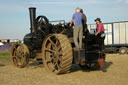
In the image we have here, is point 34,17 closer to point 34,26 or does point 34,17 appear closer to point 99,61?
point 34,26

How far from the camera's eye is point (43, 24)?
925 centimetres

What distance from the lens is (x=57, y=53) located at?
7328 mm

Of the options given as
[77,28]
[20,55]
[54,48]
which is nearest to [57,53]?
[54,48]

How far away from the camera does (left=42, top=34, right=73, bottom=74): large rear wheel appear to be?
265 inches

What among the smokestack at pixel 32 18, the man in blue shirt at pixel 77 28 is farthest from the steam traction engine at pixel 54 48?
the man in blue shirt at pixel 77 28

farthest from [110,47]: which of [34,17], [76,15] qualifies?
[76,15]

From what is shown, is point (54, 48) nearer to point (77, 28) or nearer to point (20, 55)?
point (77, 28)

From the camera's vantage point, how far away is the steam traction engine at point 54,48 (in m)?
6.90

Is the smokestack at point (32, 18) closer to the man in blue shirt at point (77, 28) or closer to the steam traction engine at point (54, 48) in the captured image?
the steam traction engine at point (54, 48)

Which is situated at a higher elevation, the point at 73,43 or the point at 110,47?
the point at 73,43

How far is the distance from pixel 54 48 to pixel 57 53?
0.36m

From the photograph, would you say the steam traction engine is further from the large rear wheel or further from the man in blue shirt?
the man in blue shirt

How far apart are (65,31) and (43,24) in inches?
55.7

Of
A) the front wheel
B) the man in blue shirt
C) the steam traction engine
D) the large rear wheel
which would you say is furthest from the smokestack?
the man in blue shirt
